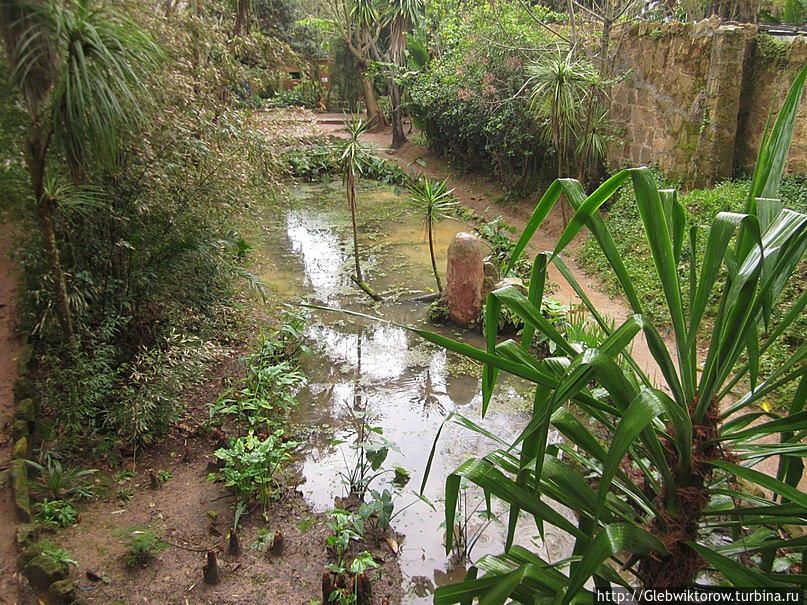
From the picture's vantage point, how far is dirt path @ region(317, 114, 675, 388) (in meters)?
5.29

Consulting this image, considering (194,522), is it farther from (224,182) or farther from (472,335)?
(472,335)

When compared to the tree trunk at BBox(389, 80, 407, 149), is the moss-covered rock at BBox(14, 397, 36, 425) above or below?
below

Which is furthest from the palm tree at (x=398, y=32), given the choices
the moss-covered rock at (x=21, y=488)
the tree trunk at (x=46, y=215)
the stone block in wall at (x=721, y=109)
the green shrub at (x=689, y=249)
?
the moss-covered rock at (x=21, y=488)

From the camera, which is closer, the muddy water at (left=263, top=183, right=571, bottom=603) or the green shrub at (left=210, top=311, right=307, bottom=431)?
the muddy water at (left=263, top=183, right=571, bottom=603)

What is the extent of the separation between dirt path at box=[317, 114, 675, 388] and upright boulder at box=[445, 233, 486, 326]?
917mm

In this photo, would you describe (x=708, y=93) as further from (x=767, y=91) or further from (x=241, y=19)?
(x=241, y=19)

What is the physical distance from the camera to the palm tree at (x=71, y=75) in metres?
2.45

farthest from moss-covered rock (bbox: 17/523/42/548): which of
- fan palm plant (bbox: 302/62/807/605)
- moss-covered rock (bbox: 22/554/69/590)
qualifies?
fan palm plant (bbox: 302/62/807/605)

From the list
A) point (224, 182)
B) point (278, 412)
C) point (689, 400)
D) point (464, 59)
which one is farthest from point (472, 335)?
point (464, 59)

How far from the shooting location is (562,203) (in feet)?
24.0

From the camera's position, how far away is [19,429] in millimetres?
3186

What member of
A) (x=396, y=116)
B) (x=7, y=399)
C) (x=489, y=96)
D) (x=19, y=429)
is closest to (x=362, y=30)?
(x=396, y=116)

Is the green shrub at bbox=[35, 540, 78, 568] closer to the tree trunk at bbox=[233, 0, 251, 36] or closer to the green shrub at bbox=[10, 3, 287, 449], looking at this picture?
the green shrub at bbox=[10, 3, 287, 449]

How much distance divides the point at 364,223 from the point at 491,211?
1.93 meters
